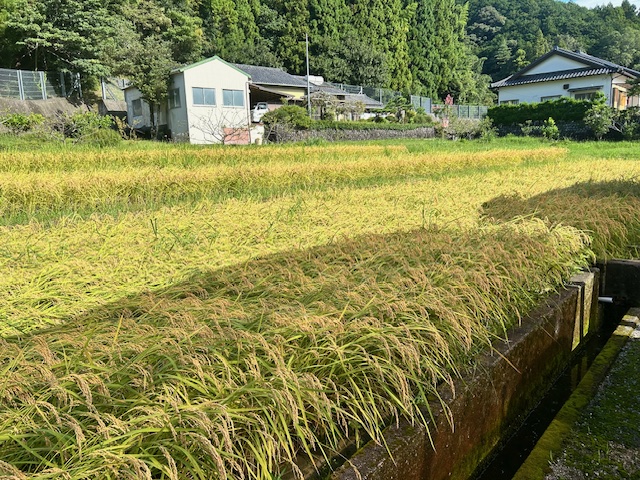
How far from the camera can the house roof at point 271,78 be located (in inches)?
1272

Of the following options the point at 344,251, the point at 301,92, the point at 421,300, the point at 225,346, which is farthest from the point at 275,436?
the point at 301,92

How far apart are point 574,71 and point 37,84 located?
103 feet

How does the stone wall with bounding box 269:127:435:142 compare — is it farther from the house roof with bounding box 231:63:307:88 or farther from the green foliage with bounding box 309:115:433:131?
the house roof with bounding box 231:63:307:88

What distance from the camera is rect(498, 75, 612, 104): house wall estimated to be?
2982 centimetres

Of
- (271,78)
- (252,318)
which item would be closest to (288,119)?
(271,78)

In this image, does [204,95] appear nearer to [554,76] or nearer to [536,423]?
[554,76]

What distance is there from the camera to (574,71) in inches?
1227

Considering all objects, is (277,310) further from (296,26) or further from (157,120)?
(296,26)

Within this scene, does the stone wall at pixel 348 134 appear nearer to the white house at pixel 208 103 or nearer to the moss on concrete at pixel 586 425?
the white house at pixel 208 103

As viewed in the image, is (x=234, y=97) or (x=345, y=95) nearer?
(x=234, y=97)

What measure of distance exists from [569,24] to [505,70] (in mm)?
10969

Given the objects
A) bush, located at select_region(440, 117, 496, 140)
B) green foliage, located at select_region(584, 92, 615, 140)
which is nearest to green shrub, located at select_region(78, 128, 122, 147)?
bush, located at select_region(440, 117, 496, 140)

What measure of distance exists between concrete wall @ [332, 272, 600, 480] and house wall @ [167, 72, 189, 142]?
22.4 m

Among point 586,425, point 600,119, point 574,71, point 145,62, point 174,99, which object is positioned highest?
point 145,62
